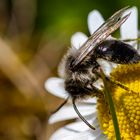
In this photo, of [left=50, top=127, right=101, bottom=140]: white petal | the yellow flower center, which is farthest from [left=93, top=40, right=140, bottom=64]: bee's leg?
[left=50, top=127, right=101, bottom=140]: white petal

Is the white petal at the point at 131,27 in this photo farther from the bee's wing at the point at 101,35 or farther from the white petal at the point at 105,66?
the bee's wing at the point at 101,35

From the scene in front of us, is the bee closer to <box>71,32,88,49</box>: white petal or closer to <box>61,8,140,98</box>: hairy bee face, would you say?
<box>61,8,140,98</box>: hairy bee face

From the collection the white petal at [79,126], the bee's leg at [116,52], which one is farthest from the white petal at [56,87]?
the bee's leg at [116,52]

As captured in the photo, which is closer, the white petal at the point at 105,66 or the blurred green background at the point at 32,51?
the white petal at the point at 105,66

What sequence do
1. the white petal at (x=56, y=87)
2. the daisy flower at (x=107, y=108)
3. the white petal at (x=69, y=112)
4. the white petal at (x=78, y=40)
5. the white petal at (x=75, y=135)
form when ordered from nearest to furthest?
1. the daisy flower at (x=107, y=108)
2. the white petal at (x=75, y=135)
3. the white petal at (x=69, y=112)
4. the white petal at (x=56, y=87)
5. the white petal at (x=78, y=40)

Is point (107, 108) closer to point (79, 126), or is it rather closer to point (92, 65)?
point (92, 65)
